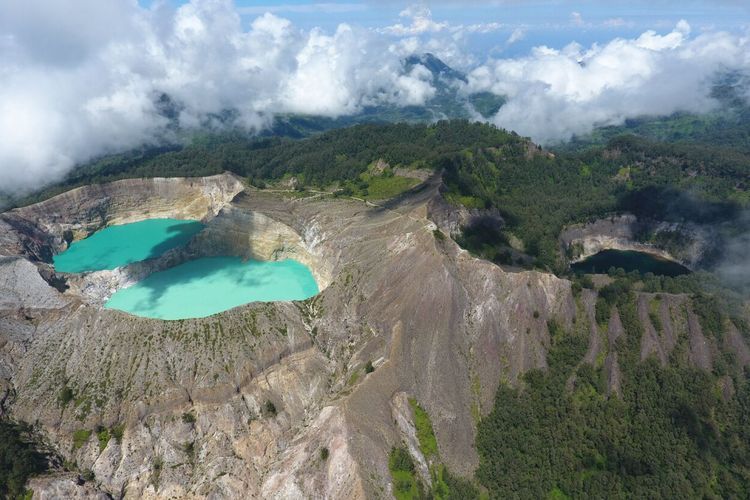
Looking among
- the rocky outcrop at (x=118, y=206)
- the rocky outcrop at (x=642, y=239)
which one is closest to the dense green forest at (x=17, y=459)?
the rocky outcrop at (x=118, y=206)

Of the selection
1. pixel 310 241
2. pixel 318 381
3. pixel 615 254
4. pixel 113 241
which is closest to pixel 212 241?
pixel 310 241

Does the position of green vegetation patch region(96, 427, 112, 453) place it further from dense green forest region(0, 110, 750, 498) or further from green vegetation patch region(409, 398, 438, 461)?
green vegetation patch region(409, 398, 438, 461)

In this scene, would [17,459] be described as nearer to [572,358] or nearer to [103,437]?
[103,437]

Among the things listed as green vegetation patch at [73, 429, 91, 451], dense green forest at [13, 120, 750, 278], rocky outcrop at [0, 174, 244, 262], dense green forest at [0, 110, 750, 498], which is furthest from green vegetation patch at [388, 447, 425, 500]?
rocky outcrop at [0, 174, 244, 262]

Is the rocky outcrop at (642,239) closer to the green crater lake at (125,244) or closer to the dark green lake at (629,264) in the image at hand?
the dark green lake at (629,264)

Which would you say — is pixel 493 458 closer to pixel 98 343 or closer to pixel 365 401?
pixel 365 401

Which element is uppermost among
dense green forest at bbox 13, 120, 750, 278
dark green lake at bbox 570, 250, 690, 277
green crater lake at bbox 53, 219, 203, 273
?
green crater lake at bbox 53, 219, 203, 273

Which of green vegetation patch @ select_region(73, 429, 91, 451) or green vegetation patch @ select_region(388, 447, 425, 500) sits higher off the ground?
green vegetation patch @ select_region(73, 429, 91, 451)
